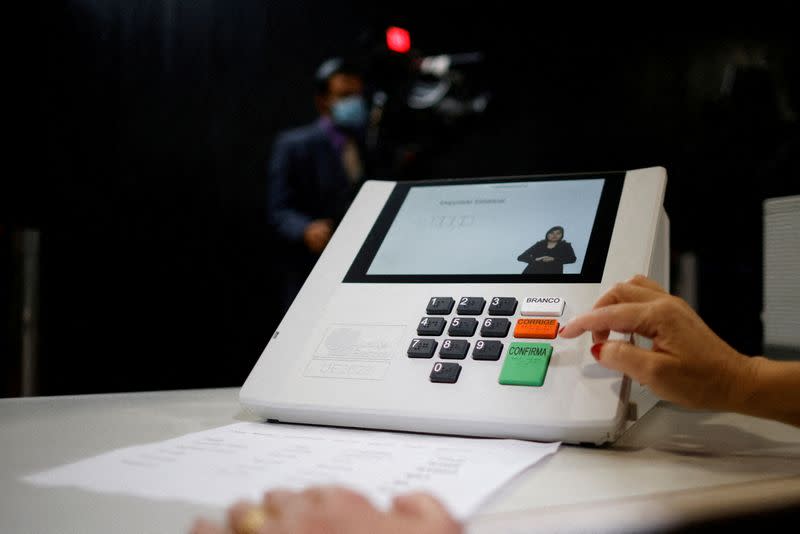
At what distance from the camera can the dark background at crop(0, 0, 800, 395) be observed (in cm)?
237

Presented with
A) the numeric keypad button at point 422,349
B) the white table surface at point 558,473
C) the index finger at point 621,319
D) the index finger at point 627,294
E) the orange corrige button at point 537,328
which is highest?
the index finger at point 627,294

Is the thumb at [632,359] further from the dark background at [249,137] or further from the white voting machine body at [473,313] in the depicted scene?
the dark background at [249,137]

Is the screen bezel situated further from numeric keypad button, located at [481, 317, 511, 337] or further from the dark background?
the dark background

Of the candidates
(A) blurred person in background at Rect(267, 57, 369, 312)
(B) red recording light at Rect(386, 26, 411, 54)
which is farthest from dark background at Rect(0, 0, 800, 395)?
(A) blurred person in background at Rect(267, 57, 369, 312)

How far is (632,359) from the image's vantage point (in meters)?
0.49

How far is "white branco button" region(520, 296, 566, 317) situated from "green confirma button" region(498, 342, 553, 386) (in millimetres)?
32

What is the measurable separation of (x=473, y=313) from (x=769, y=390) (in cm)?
23

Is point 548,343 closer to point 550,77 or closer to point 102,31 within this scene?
point 102,31

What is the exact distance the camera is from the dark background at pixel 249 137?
2.37 m

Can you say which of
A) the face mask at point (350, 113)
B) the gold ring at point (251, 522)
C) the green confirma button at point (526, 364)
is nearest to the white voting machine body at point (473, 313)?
the green confirma button at point (526, 364)

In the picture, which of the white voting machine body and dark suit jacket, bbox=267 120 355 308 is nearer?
the white voting machine body

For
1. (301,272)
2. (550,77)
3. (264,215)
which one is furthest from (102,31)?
(550,77)

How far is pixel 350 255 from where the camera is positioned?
0.71 metres

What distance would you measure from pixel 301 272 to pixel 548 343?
1.88 metres
